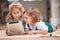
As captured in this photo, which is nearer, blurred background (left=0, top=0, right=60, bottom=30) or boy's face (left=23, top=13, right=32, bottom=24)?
boy's face (left=23, top=13, right=32, bottom=24)

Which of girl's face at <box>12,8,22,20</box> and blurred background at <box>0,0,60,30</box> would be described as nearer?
girl's face at <box>12,8,22,20</box>

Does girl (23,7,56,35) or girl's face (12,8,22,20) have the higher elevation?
girl's face (12,8,22,20)

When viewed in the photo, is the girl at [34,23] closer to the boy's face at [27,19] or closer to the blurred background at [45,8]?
the boy's face at [27,19]

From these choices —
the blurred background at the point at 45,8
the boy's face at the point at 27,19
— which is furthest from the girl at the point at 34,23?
the blurred background at the point at 45,8

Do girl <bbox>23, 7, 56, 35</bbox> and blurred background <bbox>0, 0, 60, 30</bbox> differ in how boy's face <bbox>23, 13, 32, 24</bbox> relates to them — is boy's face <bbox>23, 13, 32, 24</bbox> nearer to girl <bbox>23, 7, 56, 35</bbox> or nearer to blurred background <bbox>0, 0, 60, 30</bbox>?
girl <bbox>23, 7, 56, 35</bbox>

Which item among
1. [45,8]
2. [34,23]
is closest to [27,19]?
[34,23]

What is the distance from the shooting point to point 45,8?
1729 mm

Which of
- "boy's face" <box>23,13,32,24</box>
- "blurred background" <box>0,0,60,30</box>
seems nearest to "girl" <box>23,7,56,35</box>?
"boy's face" <box>23,13,32,24</box>

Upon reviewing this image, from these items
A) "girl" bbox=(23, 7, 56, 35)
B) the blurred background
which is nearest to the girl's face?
"girl" bbox=(23, 7, 56, 35)

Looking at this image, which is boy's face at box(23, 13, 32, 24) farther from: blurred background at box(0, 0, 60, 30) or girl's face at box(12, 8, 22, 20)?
blurred background at box(0, 0, 60, 30)

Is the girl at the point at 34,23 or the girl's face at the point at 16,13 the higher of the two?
the girl's face at the point at 16,13

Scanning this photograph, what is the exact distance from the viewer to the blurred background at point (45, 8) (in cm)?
169

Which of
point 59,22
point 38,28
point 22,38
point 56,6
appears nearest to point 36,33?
point 38,28

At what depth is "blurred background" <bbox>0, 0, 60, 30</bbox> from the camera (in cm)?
169
